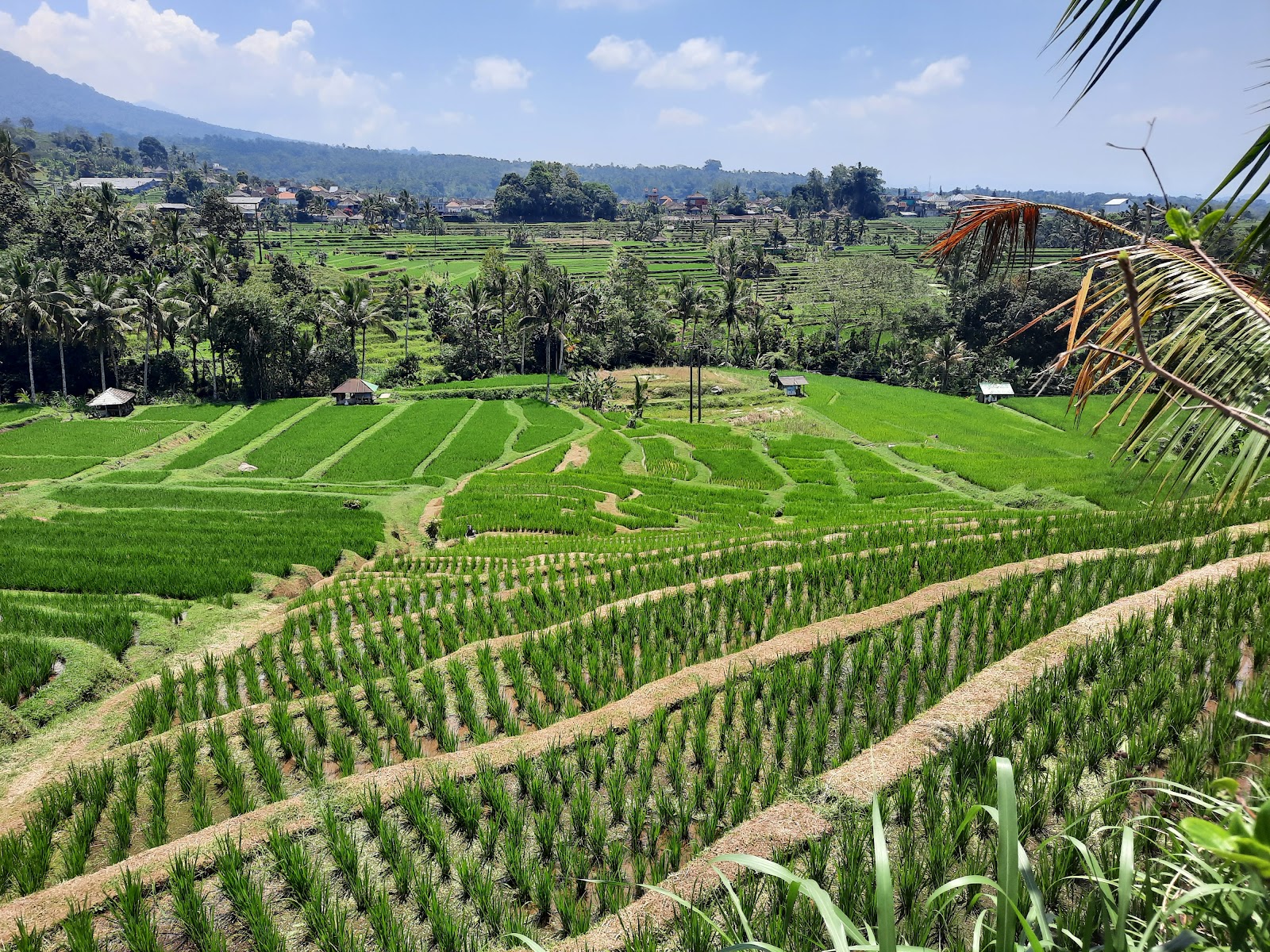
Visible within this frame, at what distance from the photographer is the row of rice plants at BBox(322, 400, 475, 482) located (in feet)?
102

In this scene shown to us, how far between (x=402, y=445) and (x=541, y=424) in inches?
365

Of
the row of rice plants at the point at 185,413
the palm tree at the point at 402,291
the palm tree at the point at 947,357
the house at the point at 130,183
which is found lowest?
the row of rice plants at the point at 185,413

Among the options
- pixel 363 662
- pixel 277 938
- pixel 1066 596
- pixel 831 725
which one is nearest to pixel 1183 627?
pixel 1066 596

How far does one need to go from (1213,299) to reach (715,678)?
5.47m

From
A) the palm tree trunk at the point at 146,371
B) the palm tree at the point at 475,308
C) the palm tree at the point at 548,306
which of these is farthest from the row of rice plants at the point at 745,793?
the palm tree at the point at 475,308

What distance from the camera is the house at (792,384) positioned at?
5553 cm

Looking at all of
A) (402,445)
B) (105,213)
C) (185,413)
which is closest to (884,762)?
(402,445)

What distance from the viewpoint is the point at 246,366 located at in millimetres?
47781

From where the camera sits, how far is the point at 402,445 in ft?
117

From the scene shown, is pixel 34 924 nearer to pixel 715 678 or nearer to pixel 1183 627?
pixel 715 678

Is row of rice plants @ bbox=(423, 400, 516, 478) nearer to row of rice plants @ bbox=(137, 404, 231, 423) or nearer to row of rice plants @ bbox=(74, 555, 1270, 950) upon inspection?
row of rice plants @ bbox=(137, 404, 231, 423)

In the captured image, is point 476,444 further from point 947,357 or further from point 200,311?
point 947,357

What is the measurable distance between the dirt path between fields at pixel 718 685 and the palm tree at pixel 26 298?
49.0 metres

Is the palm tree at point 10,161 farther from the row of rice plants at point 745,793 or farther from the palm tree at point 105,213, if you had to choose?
the row of rice plants at point 745,793
